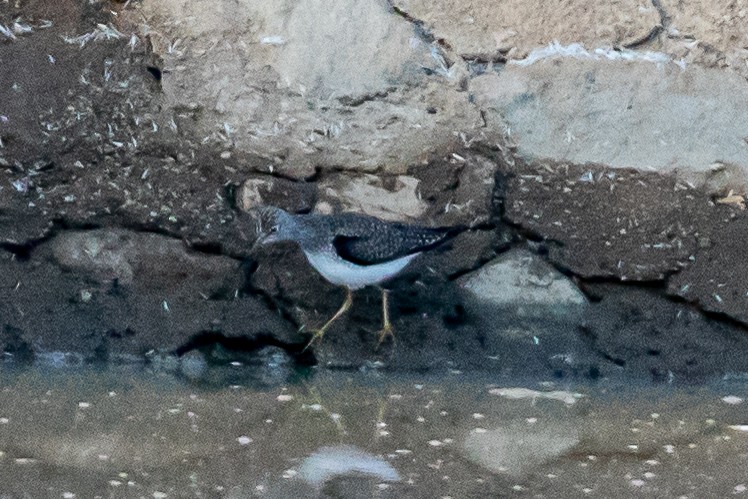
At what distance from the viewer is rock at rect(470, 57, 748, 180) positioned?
16.2 feet

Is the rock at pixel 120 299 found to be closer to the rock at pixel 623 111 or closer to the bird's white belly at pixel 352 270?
the bird's white belly at pixel 352 270

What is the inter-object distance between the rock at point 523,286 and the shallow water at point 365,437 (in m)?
0.30

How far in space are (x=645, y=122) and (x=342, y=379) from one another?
152 centimetres

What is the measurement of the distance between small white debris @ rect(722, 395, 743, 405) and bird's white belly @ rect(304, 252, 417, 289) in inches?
49.8

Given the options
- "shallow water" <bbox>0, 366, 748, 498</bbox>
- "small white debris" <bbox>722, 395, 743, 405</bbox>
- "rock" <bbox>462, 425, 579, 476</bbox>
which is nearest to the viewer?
"shallow water" <bbox>0, 366, 748, 498</bbox>

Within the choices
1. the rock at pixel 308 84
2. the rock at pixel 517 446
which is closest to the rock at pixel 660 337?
the rock at pixel 517 446

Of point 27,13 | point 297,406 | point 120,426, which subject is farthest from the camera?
point 27,13

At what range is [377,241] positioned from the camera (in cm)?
489

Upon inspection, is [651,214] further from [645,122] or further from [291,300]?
[291,300]

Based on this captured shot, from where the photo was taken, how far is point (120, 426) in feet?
14.0

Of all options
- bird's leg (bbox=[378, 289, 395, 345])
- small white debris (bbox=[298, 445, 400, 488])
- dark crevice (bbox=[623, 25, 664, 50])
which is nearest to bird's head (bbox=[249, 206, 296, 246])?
bird's leg (bbox=[378, 289, 395, 345])

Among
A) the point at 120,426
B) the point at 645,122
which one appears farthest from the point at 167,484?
the point at 645,122

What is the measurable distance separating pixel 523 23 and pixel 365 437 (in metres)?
1.72

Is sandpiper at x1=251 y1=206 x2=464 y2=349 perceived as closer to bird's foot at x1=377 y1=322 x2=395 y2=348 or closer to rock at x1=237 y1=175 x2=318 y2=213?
rock at x1=237 y1=175 x2=318 y2=213
